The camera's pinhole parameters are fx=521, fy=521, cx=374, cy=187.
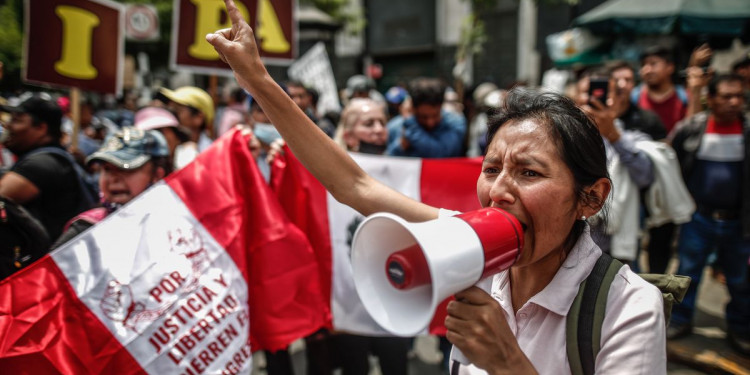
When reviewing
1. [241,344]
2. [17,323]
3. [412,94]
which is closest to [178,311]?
[241,344]

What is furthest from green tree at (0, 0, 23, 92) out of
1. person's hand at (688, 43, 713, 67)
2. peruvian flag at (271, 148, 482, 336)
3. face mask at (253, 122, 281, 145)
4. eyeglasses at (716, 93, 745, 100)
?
eyeglasses at (716, 93, 745, 100)

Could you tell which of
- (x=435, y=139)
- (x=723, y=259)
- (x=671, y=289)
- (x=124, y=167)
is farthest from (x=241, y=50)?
(x=723, y=259)

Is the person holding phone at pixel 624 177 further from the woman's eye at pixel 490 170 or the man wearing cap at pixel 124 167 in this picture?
the man wearing cap at pixel 124 167

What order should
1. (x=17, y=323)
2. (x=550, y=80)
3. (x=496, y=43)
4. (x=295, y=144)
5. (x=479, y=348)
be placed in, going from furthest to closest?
(x=496, y=43), (x=550, y=80), (x=17, y=323), (x=295, y=144), (x=479, y=348)

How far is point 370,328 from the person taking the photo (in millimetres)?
2885

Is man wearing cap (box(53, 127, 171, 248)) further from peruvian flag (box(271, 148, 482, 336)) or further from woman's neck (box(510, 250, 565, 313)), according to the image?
woman's neck (box(510, 250, 565, 313))

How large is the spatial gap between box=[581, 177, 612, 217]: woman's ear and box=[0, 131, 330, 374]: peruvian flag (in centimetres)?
162

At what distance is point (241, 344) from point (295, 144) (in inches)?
48.7

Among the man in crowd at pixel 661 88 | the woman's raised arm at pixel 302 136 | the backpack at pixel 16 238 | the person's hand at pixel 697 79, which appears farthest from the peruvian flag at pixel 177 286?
the man in crowd at pixel 661 88

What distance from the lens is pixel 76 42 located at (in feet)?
14.6

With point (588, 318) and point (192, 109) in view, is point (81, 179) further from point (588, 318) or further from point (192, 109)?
point (588, 318)

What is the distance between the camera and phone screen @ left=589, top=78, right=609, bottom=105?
295 cm

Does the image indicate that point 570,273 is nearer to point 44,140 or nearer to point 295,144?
point 295,144

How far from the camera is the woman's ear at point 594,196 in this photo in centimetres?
123
